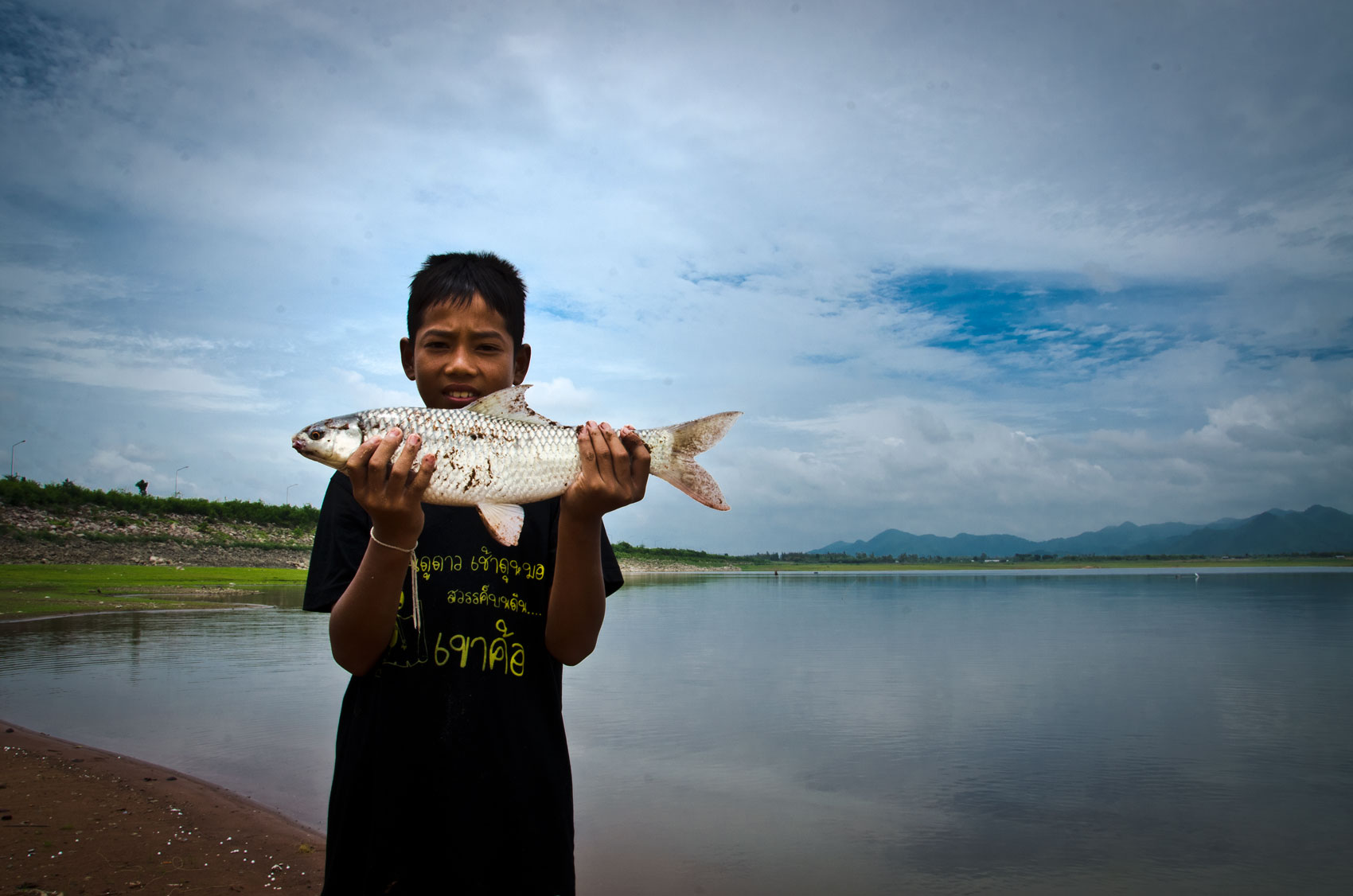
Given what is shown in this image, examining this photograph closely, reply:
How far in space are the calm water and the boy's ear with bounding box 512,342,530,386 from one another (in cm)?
574

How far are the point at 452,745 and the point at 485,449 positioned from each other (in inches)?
→ 39.5

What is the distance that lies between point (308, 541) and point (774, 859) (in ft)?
254

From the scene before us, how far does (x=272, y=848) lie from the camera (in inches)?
262

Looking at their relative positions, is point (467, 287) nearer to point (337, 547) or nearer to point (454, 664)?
point (337, 547)

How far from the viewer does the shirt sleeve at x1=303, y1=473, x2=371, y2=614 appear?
2684 millimetres

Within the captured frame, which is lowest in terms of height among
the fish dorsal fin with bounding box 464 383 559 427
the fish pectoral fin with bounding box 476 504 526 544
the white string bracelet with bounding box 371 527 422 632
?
the white string bracelet with bounding box 371 527 422 632

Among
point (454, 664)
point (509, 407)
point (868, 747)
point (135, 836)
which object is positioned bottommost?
point (868, 747)

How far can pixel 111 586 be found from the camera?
1335 inches

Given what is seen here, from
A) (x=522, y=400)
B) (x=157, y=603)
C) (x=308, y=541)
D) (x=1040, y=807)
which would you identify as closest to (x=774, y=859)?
(x=1040, y=807)

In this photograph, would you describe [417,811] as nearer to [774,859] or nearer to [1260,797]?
[774,859]

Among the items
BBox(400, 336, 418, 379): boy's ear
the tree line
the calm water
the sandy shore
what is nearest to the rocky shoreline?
the tree line

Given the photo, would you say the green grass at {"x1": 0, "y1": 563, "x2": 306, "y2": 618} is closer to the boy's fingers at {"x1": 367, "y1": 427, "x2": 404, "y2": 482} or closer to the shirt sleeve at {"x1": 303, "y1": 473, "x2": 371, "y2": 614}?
the shirt sleeve at {"x1": 303, "y1": 473, "x2": 371, "y2": 614}

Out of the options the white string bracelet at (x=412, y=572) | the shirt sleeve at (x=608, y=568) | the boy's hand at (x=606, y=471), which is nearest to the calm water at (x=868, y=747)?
the shirt sleeve at (x=608, y=568)

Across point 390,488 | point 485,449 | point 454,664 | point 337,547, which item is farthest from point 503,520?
point 337,547
